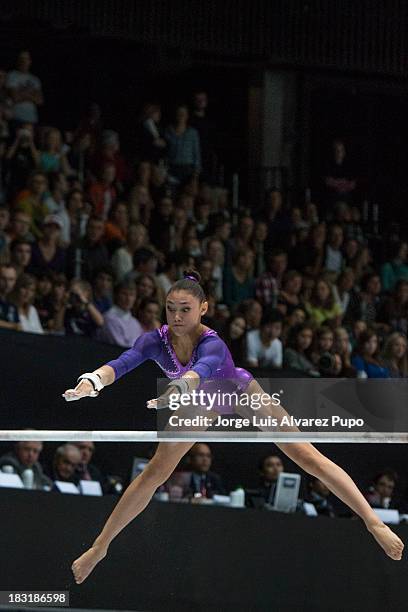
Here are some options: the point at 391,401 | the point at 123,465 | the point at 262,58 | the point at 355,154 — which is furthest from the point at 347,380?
the point at 355,154

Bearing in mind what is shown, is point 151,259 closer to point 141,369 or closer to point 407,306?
point 141,369

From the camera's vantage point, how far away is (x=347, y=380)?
297 inches

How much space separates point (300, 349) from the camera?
1084 centimetres

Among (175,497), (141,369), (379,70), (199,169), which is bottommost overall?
(175,497)

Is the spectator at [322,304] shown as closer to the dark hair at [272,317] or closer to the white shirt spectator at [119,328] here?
the dark hair at [272,317]

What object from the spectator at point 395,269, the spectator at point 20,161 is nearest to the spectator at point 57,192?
the spectator at point 20,161

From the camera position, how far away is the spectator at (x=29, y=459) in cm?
859

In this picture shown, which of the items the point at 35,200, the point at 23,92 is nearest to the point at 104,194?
the point at 35,200

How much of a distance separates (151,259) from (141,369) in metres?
1.46

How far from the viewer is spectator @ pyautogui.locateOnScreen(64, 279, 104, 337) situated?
9906mm

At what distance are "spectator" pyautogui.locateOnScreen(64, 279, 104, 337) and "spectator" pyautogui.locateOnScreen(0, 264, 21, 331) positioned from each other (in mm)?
504

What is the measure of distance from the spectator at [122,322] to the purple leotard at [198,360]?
3.17m

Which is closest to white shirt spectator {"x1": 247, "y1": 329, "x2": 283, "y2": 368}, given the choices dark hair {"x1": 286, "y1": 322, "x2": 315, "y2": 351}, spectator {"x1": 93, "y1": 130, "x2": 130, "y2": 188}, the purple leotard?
dark hair {"x1": 286, "y1": 322, "x2": 315, "y2": 351}

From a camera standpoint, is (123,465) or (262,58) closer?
(123,465)
